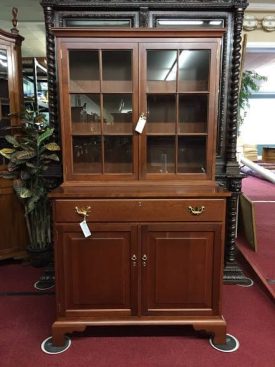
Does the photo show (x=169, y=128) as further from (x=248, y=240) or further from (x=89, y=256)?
(x=248, y=240)

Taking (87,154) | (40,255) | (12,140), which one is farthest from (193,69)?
(40,255)

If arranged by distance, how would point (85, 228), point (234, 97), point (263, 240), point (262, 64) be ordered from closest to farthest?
point (85, 228), point (234, 97), point (263, 240), point (262, 64)

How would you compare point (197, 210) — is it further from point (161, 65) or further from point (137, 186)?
point (161, 65)

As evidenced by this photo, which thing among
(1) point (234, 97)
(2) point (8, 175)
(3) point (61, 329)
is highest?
(1) point (234, 97)

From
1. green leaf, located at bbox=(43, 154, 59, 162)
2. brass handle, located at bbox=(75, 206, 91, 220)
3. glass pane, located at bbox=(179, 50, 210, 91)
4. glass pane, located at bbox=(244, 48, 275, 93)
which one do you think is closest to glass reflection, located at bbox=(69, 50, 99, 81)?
glass pane, located at bbox=(179, 50, 210, 91)

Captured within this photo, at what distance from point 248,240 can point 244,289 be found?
728 millimetres

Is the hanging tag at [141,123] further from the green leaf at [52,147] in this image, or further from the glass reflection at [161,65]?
the green leaf at [52,147]

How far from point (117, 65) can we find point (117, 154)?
1.83 feet

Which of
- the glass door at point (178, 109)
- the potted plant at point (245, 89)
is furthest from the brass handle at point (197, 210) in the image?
the potted plant at point (245, 89)

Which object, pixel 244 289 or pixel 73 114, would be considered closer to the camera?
pixel 73 114

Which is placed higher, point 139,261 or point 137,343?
point 139,261

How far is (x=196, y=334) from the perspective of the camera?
1.89 metres

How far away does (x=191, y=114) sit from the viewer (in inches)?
78.3

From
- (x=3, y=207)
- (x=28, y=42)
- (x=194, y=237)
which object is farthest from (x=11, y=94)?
Result: (x=28, y=42)
